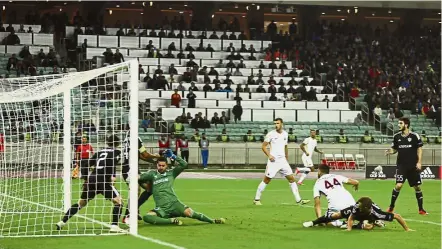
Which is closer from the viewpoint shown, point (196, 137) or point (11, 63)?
point (196, 137)

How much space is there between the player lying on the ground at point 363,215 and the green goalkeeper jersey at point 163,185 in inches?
113

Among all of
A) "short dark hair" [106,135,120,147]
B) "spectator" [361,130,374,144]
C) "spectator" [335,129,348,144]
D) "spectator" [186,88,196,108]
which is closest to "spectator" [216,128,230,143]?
"spectator" [186,88,196,108]

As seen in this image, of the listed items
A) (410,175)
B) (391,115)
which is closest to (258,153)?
(391,115)

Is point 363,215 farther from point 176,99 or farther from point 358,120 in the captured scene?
point 358,120

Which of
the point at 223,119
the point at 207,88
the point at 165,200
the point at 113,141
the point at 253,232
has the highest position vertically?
the point at 207,88

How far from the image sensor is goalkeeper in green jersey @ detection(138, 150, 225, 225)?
16938 mm

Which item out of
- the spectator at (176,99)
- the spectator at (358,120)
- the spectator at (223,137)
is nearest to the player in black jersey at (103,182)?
the spectator at (223,137)

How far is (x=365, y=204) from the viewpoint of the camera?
1560 cm

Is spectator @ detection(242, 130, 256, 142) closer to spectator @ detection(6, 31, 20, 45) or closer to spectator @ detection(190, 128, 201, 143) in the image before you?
spectator @ detection(190, 128, 201, 143)

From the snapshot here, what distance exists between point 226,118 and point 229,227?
3154 cm

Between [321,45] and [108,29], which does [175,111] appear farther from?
[321,45]

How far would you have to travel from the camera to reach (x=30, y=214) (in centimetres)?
1942

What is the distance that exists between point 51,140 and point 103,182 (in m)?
8.50

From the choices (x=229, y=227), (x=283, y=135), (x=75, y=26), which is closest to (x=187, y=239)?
(x=229, y=227)
